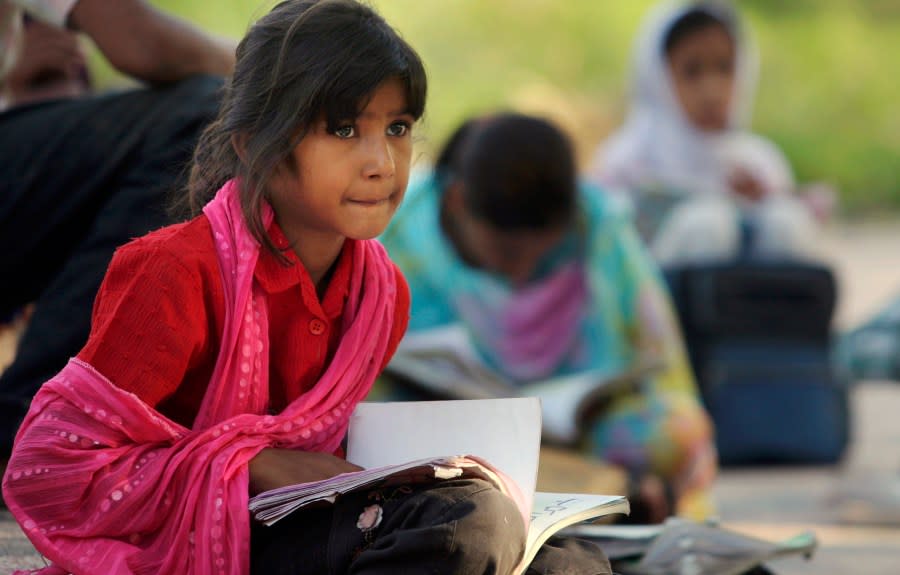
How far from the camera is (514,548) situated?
181 cm

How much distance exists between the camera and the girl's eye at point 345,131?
194 cm

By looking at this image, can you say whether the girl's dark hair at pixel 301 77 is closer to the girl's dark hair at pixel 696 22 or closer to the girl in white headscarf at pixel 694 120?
the girl in white headscarf at pixel 694 120

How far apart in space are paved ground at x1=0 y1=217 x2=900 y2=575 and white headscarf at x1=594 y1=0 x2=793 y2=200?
0.87m

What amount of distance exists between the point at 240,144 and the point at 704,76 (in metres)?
4.65

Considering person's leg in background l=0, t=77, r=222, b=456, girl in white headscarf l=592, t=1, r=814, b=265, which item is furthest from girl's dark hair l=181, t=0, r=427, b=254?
girl in white headscarf l=592, t=1, r=814, b=265

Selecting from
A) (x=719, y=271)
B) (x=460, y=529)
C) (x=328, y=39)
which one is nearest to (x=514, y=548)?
(x=460, y=529)

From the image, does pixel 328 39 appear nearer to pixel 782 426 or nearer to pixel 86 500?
pixel 86 500

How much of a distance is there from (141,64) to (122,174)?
0.19 metres

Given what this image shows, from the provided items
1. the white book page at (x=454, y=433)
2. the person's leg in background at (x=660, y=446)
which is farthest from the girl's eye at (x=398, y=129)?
the person's leg in background at (x=660, y=446)

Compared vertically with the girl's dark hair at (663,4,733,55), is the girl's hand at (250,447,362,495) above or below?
below

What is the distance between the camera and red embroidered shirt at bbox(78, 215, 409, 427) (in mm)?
1865

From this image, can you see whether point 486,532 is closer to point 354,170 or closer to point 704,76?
point 354,170

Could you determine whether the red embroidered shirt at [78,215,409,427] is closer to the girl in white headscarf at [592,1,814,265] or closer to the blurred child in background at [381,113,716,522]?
the blurred child in background at [381,113,716,522]

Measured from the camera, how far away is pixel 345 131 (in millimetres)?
1950
